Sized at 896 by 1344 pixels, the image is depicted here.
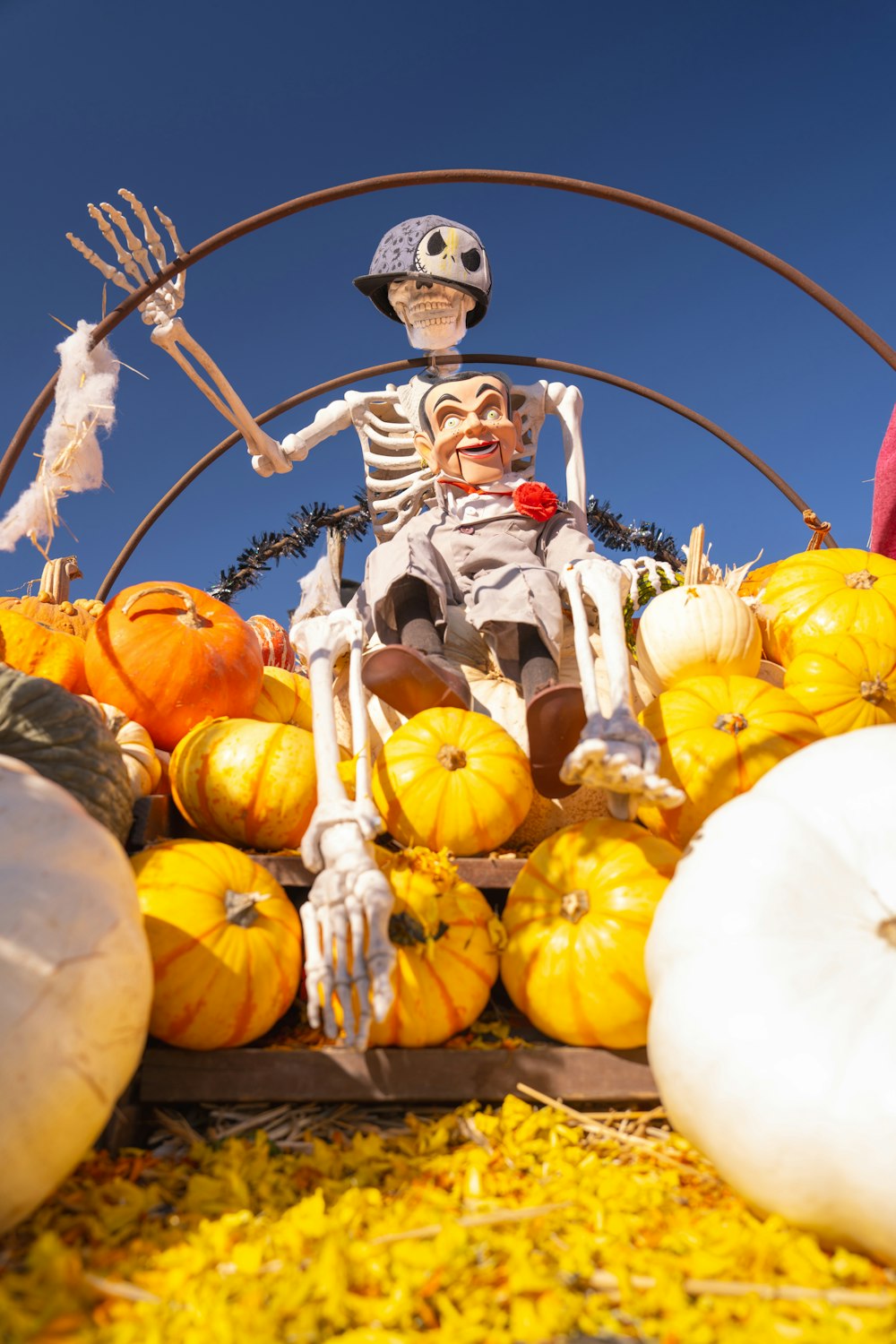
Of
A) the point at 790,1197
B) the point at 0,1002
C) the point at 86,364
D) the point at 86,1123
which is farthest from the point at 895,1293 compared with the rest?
the point at 86,364

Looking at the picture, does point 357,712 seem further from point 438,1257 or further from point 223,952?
point 438,1257

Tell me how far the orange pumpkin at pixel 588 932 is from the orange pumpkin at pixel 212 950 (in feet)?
1.94

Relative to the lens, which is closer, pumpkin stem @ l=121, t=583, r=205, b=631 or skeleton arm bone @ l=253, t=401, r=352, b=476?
pumpkin stem @ l=121, t=583, r=205, b=631

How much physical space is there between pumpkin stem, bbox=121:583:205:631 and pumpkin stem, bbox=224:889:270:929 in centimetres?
155

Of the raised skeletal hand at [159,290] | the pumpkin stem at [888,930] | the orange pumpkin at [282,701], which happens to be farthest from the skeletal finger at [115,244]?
the pumpkin stem at [888,930]

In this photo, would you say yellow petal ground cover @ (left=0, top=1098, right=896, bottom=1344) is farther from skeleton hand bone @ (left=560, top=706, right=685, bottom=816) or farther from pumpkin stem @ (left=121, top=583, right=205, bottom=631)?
pumpkin stem @ (left=121, top=583, right=205, bottom=631)

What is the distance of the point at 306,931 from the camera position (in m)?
1.90

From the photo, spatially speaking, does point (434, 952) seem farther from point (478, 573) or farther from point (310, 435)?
point (310, 435)

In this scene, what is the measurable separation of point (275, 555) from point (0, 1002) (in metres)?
5.16

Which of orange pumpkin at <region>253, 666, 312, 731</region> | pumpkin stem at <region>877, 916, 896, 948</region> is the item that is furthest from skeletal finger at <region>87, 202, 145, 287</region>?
pumpkin stem at <region>877, 916, 896, 948</region>

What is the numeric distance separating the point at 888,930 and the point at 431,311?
4.32 meters

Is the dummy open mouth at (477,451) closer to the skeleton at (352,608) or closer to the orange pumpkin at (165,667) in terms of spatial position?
the skeleton at (352,608)

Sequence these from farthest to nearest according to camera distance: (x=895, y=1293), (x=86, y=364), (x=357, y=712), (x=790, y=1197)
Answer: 1. (x=86, y=364)
2. (x=357, y=712)
3. (x=790, y=1197)
4. (x=895, y=1293)

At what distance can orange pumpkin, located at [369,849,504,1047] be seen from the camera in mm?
2074
